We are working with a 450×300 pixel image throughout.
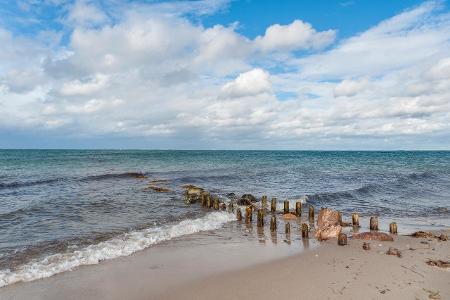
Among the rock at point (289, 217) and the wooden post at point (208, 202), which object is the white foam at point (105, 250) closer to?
the rock at point (289, 217)

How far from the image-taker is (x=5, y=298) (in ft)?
30.7

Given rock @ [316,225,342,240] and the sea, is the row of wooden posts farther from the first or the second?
the sea

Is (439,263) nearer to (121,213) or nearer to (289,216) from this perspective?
(289,216)

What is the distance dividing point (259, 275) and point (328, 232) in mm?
Result: 5479

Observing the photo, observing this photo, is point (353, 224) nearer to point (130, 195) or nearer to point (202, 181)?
point (130, 195)

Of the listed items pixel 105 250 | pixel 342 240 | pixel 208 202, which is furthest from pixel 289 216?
pixel 105 250

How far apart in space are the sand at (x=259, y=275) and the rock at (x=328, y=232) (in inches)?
40.3

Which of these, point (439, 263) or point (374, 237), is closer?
point (439, 263)

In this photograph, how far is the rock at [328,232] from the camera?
15.2m

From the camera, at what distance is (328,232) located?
50.2 ft

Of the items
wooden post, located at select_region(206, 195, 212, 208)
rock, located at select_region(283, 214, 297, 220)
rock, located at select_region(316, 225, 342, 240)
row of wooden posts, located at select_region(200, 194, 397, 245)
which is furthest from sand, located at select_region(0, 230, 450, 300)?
wooden post, located at select_region(206, 195, 212, 208)

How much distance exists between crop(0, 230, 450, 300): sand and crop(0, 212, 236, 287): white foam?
49cm

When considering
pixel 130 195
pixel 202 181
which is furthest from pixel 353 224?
pixel 202 181

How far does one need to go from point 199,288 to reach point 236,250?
161 inches
